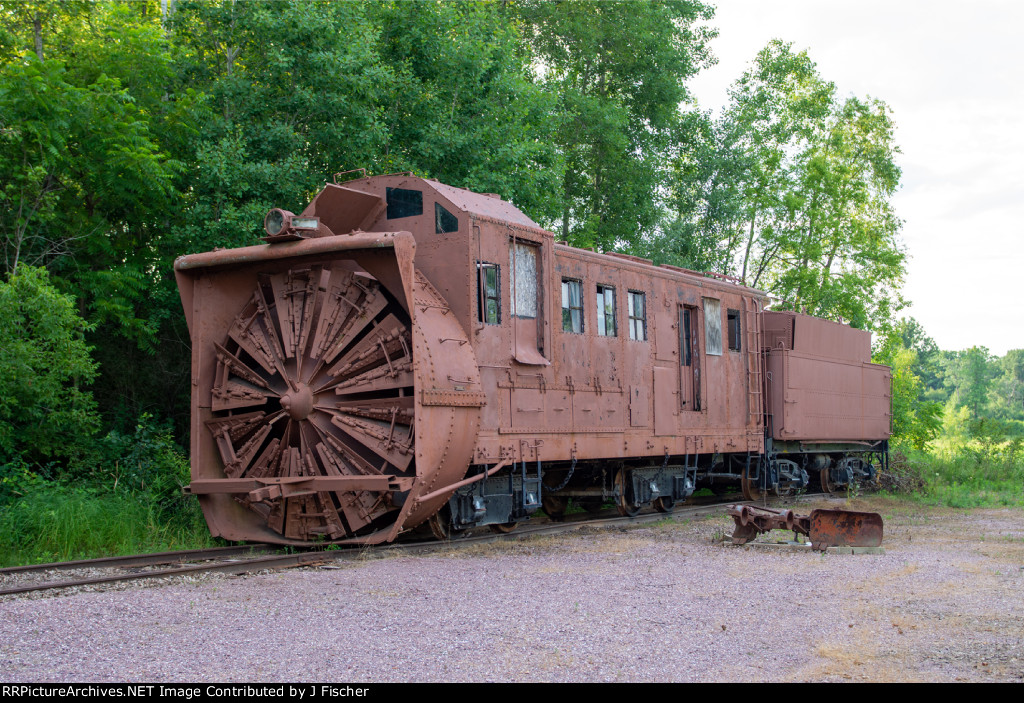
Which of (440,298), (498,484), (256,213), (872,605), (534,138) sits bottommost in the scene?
(872,605)

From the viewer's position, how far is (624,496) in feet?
47.1

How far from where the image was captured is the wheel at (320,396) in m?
10.3

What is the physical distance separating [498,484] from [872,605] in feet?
16.8

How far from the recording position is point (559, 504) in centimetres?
1474

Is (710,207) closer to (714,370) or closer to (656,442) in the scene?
(714,370)

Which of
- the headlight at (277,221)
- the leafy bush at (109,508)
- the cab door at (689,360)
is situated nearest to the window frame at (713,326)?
the cab door at (689,360)

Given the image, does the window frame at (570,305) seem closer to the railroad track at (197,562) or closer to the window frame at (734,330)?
the railroad track at (197,562)

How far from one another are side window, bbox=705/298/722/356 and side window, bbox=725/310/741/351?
0.48 meters

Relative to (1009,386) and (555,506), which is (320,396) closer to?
(555,506)

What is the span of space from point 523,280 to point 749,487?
8224 millimetres

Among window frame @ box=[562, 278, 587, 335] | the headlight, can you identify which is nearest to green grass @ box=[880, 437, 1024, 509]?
window frame @ box=[562, 278, 587, 335]

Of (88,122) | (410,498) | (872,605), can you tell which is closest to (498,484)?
(410,498)

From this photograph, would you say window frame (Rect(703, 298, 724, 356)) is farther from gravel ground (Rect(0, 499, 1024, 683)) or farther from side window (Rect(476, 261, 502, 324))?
gravel ground (Rect(0, 499, 1024, 683))

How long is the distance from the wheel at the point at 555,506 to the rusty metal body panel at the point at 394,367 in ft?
4.62
